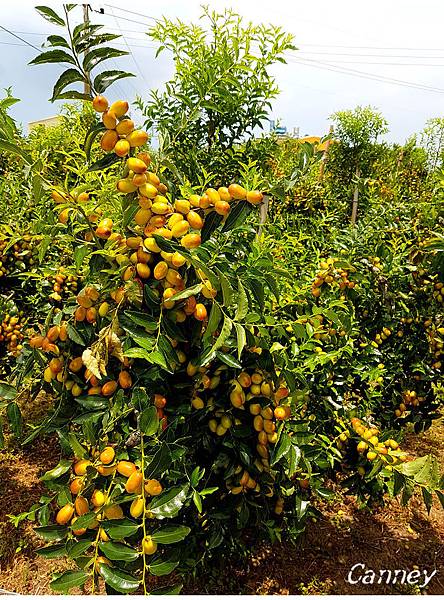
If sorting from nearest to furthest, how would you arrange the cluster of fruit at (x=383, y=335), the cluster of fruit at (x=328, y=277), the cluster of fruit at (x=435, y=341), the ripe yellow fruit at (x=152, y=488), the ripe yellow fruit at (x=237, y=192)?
the ripe yellow fruit at (x=152, y=488) → the ripe yellow fruit at (x=237, y=192) → the cluster of fruit at (x=328, y=277) → the cluster of fruit at (x=435, y=341) → the cluster of fruit at (x=383, y=335)

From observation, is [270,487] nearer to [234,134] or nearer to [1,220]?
[234,134]

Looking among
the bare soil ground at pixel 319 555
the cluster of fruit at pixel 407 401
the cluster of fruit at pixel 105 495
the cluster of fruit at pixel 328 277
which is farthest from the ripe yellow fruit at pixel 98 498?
the cluster of fruit at pixel 407 401

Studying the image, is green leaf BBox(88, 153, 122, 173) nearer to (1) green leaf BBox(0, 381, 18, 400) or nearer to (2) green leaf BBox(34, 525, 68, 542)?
(1) green leaf BBox(0, 381, 18, 400)

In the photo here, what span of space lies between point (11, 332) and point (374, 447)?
6.38ft

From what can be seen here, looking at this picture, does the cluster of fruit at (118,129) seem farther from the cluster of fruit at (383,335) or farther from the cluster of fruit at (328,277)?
the cluster of fruit at (383,335)

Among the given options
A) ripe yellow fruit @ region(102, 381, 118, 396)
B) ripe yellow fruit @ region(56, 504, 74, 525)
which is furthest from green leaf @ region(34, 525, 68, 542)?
ripe yellow fruit @ region(102, 381, 118, 396)

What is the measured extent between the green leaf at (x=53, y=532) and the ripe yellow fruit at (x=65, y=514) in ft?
0.05

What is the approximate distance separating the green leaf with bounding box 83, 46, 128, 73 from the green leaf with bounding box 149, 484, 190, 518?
0.98 meters

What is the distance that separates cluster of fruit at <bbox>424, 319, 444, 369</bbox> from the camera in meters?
2.30

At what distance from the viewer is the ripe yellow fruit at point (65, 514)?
1056 millimetres

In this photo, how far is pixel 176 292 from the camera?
116 cm

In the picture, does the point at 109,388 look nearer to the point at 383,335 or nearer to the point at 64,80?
the point at 64,80

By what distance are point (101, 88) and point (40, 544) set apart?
2.33 metres

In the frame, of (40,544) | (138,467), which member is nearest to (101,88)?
(138,467)
